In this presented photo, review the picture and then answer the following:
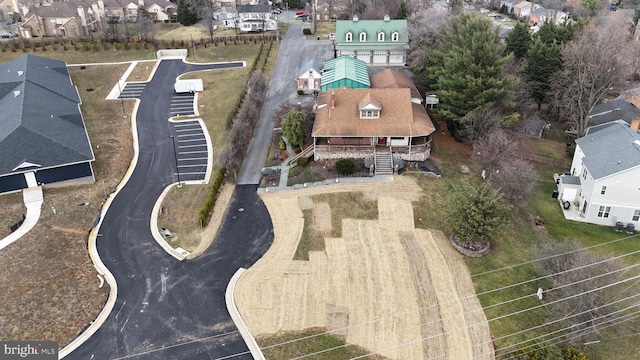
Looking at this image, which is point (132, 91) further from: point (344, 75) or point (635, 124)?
point (635, 124)

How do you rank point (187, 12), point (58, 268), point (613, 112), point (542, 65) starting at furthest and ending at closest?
point (187, 12) → point (542, 65) → point (613, 112) → point (58, 268)

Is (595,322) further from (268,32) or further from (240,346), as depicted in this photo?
(268,32)

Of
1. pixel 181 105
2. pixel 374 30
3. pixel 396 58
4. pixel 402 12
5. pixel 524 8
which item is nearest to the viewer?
pixel 181 105

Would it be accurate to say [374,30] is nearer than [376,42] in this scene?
No

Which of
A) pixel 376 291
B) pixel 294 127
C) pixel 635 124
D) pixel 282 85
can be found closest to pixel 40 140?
pixel 294 127

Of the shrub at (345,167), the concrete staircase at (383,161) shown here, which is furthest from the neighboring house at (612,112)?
the shrub at (345,167)

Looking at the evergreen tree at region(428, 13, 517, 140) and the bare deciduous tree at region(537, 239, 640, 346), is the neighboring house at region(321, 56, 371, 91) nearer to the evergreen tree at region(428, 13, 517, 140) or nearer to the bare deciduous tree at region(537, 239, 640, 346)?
the evergreen tree at region(428, 13, 517, 140)

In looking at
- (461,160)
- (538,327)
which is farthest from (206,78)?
(538,327)
